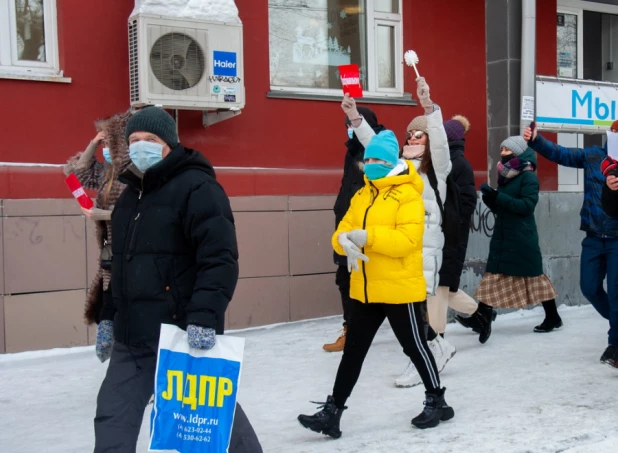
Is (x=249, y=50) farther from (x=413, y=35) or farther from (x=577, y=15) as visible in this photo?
(x=577, y=15)

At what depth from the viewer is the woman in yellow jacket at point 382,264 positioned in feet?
14.9

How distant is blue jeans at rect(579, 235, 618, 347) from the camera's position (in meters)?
6.19

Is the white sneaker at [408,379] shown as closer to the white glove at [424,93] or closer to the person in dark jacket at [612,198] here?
the person in dark jacket at [612,198]

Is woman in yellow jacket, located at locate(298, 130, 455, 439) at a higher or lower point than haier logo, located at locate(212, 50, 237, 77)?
lower

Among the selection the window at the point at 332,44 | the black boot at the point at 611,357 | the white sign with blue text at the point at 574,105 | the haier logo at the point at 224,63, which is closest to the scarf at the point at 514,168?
the white sign with blue text at the point at 574,105

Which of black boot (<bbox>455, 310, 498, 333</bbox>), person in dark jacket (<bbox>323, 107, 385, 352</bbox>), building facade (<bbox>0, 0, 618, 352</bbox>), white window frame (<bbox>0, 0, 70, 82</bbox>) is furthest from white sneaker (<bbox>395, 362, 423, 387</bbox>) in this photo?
white window frame (<bbox>0, 0, 70, 82</bbox>)

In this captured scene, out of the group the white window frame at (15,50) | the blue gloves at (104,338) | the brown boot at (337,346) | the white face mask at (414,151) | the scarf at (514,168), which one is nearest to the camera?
the blue gloves at (104,338)

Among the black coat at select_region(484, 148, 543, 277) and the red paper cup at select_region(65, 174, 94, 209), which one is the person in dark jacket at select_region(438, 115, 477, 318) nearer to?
the black coat at select_region(484, 148, 543, 277)

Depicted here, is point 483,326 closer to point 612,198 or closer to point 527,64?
point 612,198

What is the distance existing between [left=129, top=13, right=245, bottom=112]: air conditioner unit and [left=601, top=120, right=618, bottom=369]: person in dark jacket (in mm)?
3103

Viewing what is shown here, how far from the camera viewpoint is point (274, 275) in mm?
7969

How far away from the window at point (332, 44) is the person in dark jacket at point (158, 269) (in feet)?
15.5

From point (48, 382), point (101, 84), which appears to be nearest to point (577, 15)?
point (101, 84)

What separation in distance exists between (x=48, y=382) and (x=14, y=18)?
2972 millimetres
